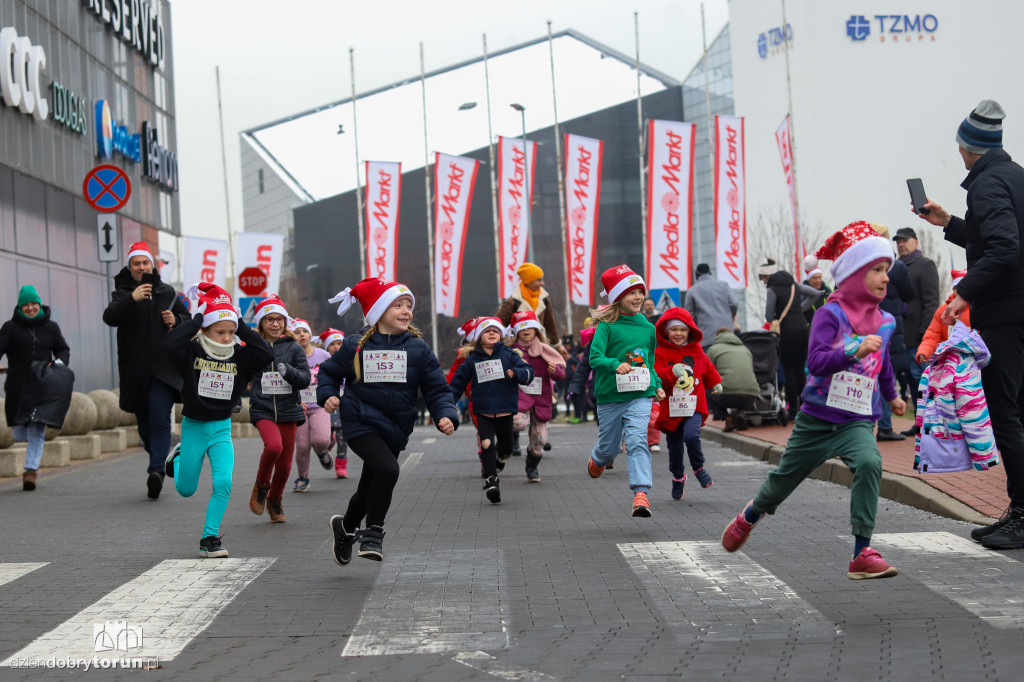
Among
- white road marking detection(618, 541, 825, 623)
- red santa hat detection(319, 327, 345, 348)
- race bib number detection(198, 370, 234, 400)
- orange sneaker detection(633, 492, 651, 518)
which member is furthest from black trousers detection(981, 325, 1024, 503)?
red santa hat detection(319, 327, 345, 348)

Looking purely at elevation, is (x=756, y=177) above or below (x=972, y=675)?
above

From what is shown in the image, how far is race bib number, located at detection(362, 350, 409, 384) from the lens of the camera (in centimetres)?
803

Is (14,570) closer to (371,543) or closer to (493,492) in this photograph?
(371,543)

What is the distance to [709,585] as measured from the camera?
22.4ft

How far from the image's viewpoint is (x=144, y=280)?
12750mm

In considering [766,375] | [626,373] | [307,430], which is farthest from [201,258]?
[626,373]

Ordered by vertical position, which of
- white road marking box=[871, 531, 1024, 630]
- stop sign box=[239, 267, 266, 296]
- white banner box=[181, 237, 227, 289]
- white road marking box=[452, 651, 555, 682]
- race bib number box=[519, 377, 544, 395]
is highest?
white banner box=[181, 237, 227, 289]

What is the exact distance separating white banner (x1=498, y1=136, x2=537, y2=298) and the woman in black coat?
20793mm

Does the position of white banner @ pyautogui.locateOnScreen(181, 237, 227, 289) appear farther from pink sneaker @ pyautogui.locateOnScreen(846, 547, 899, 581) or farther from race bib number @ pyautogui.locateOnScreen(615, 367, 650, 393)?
pink sneaker @ pyautogui.locateOnScreen(846, 547, 899, 581)

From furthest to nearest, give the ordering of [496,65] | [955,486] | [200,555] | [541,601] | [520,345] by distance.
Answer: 1. [496,65]
2. [520,345]
3. [955,486]
4. [200,555]
5. [541,601]

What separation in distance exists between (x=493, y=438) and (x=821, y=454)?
5.84 meters

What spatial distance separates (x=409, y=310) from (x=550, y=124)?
61210 millimetres

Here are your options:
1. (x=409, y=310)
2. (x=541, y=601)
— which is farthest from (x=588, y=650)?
(x=409, y=310)

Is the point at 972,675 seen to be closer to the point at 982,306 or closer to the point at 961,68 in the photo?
the point at 982,306
